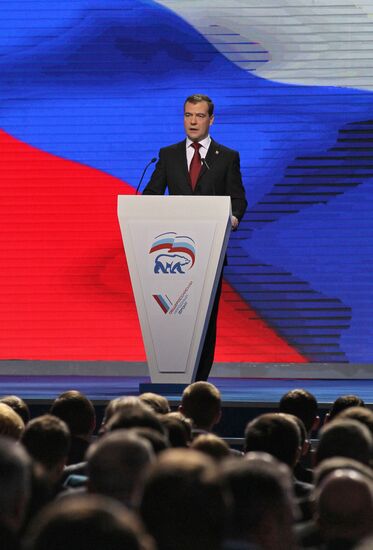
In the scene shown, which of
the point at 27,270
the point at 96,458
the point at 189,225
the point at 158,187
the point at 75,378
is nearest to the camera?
the point at 96,458

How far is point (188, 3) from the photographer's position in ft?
29.0

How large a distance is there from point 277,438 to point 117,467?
1016mm

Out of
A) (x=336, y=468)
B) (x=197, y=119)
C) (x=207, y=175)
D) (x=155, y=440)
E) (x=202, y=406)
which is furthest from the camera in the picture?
(x=207, y=175)

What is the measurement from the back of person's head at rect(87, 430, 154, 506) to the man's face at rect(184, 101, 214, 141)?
4.00 metres

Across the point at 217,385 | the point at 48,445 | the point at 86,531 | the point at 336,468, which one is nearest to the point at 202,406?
the point at 48,445

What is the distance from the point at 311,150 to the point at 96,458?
22.4 ft

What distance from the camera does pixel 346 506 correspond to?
6.46 feet

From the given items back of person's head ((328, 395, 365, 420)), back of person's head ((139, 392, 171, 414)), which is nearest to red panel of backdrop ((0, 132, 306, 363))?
back of person's head ((328, 395, 365, 420))

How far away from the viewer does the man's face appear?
5938mm

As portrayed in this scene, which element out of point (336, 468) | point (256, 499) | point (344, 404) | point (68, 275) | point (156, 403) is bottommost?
point (68, 275)

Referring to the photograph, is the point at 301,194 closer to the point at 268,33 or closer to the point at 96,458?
the point at 268,33

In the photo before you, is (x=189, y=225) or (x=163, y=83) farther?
(x=163, y=83)

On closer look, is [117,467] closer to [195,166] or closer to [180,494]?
[180,494]

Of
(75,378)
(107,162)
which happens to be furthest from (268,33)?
(75,378)
